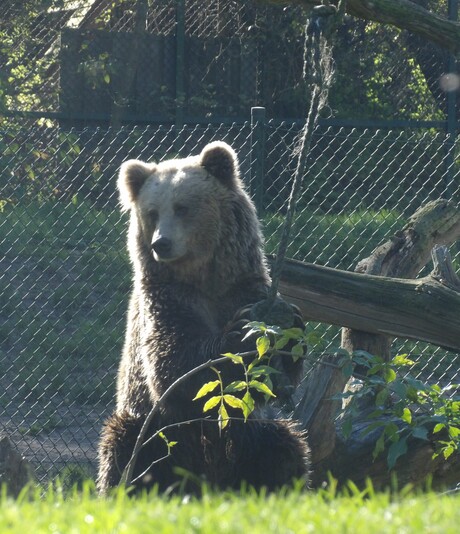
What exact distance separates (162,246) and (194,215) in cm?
35

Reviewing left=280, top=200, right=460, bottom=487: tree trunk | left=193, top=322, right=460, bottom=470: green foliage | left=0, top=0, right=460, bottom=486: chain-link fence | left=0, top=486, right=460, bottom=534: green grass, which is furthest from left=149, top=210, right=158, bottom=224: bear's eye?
left=0, top=486, right=460, bottom=534: green grass

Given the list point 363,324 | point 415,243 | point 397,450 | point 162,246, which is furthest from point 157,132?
point 397,450

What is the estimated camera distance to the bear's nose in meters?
5.12

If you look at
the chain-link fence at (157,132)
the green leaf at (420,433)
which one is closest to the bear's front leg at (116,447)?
the green leaf at (420,433)

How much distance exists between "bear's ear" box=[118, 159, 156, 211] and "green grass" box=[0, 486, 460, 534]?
2.94 metres

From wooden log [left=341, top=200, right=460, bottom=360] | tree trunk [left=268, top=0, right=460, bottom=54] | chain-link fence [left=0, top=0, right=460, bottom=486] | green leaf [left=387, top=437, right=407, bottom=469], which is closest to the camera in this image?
green leaf [left=387, top=437, right=407, bottom=469]

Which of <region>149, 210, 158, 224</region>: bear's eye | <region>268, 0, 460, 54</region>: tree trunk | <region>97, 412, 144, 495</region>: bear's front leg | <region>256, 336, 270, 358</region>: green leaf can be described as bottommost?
<region>97, 412, 144, 495</region>: bear's front leg

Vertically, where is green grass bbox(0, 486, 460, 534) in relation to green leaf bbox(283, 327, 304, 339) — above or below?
below

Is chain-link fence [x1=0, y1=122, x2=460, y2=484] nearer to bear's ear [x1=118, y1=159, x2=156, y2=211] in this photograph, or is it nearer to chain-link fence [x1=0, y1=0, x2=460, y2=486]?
chain-link fence [x1=0, y1=0, x2=460, y2=486]

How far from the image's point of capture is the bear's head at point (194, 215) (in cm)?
Answer: 532

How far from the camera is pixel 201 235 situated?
5.40 m

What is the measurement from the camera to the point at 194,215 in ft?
17.7

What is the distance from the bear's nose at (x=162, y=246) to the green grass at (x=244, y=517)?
95.4 inches

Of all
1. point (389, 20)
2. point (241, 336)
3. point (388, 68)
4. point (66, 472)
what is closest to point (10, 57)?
point (388, 68)
